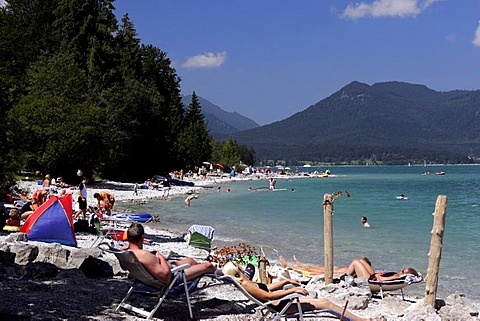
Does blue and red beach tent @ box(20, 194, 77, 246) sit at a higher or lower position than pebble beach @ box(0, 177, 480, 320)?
higher

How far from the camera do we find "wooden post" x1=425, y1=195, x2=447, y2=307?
7.14 meters

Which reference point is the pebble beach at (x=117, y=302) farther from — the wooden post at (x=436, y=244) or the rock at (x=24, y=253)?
the rock at (x=24, y=253)

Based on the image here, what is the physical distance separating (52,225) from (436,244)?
7.15 m

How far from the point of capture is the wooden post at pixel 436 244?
23.4ft

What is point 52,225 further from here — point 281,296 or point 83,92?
point 83,92

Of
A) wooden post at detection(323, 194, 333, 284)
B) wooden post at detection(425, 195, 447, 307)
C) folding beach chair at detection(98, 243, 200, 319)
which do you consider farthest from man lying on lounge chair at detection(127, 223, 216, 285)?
wooden post at detection(425, 195, 447, 307)

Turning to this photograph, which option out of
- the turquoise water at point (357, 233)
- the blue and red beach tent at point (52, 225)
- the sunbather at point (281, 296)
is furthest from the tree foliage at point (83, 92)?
the sunbather at point (281, 296)

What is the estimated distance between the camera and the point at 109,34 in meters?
42.8

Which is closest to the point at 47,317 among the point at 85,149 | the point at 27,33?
the point at 85,149

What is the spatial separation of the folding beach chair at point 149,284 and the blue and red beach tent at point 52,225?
4.90m

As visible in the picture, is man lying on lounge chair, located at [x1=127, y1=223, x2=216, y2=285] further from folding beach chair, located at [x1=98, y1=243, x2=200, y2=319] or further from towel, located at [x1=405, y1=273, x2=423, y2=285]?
towel, located at [x1=405, y1=273, x2=423, y2=285]

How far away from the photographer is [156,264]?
5.79 meters

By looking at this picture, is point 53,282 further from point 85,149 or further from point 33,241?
point 85,149

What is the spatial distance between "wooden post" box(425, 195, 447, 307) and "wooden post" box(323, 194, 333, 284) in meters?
1.72
